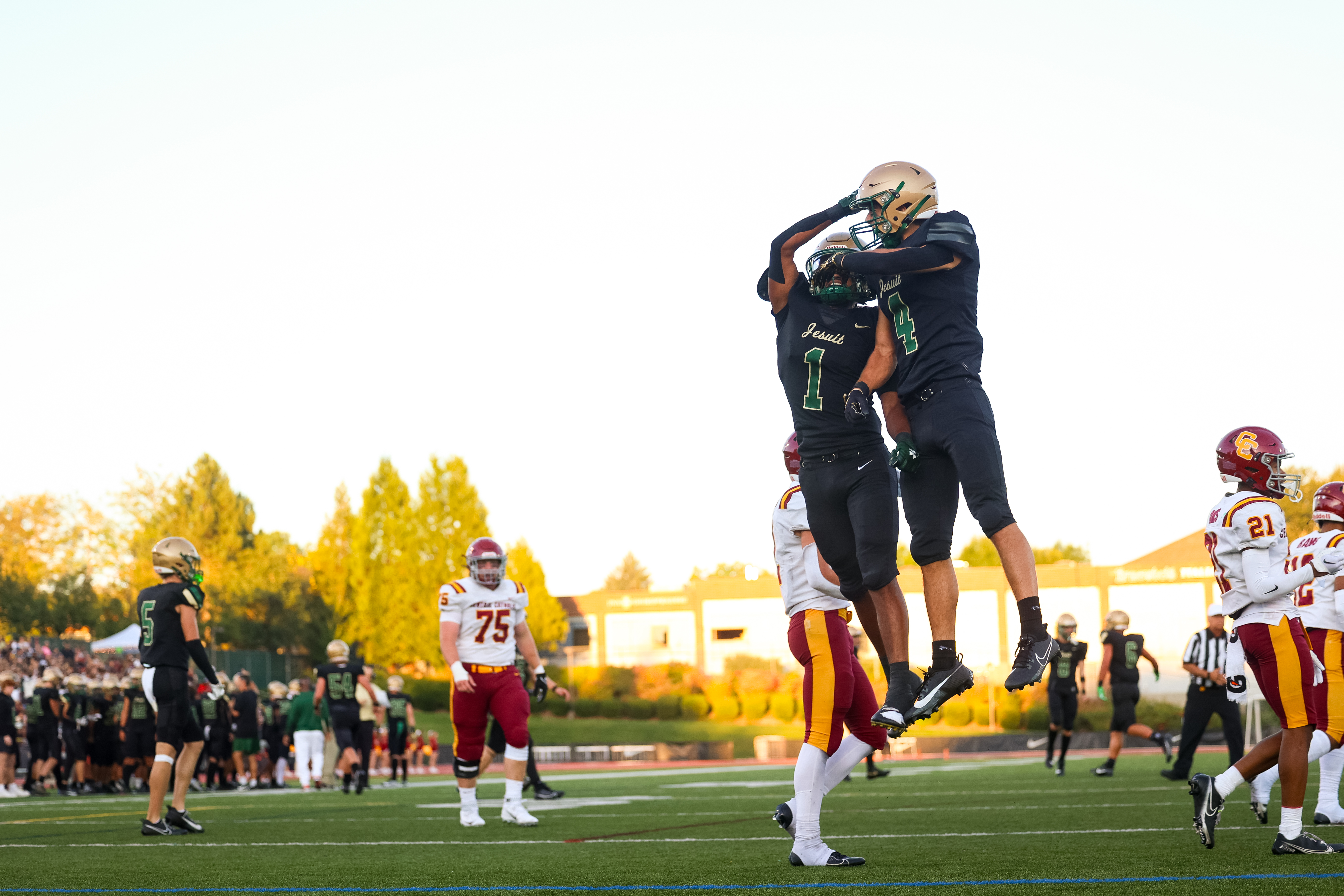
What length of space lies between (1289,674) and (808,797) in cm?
254

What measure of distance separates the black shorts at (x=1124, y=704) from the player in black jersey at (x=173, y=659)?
1203 cm

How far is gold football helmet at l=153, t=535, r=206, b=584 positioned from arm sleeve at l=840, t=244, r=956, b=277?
6.49m

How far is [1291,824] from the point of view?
6.63 meters

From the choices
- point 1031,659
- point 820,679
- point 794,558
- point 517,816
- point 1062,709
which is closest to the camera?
point 1031,659

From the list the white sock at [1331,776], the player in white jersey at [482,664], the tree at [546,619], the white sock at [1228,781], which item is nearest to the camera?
the white sock at [1228,781]

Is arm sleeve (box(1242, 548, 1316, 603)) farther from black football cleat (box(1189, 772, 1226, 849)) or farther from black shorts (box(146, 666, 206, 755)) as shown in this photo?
black shorts (box(146, 666, 206, 755))

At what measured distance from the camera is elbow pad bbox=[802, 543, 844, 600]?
7.69 metres

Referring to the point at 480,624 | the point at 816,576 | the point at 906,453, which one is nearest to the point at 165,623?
the point at 480,624

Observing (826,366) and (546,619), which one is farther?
(546,619)

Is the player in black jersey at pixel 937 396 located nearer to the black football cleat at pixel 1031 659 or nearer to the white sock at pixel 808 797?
the black football cleat at pixel 1031 659

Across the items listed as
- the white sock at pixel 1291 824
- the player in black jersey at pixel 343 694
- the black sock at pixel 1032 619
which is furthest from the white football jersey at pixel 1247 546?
the player in black jersey at pixel 343 694

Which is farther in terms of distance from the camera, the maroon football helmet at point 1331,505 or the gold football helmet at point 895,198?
the maroon football helmet at point 1331,505

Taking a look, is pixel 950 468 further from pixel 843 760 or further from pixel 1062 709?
pixel 1062 709

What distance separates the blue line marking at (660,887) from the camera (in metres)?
5.56
